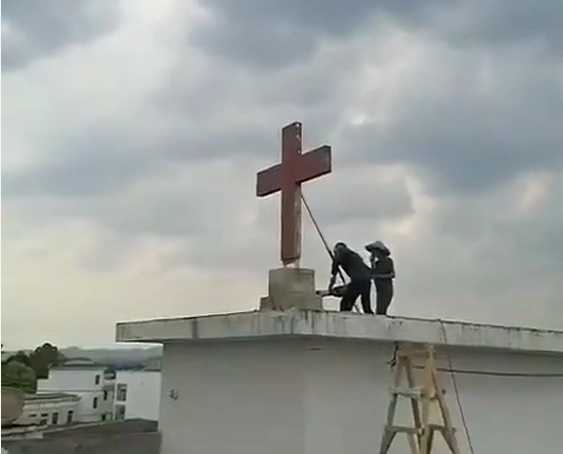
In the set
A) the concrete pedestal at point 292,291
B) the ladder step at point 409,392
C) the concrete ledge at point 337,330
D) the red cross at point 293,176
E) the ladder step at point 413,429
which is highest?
the red cross at point 293,176

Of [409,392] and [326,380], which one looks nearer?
[409,392]

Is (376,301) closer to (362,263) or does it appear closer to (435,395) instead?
(362,263)

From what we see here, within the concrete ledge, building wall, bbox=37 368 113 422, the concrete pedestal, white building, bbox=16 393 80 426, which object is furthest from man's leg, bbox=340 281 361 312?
building wall, bbox=37 368 113 422

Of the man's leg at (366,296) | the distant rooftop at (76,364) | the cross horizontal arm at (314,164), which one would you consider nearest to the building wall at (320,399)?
the man's leg at (366,296)

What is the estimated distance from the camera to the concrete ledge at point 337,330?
14.5 ft

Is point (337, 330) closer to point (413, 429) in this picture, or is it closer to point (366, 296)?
point (413, 429)

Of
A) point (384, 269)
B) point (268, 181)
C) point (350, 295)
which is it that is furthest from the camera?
point (384, 269)

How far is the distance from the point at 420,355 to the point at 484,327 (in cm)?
66

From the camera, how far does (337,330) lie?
4496 millimetres

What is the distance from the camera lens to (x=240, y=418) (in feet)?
16.5

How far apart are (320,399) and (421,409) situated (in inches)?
24.3

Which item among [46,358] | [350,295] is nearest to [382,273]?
[350,295]

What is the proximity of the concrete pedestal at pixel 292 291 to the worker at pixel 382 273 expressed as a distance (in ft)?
2.26

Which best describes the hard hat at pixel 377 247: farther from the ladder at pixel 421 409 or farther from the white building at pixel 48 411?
the white building at pixel 48 411
